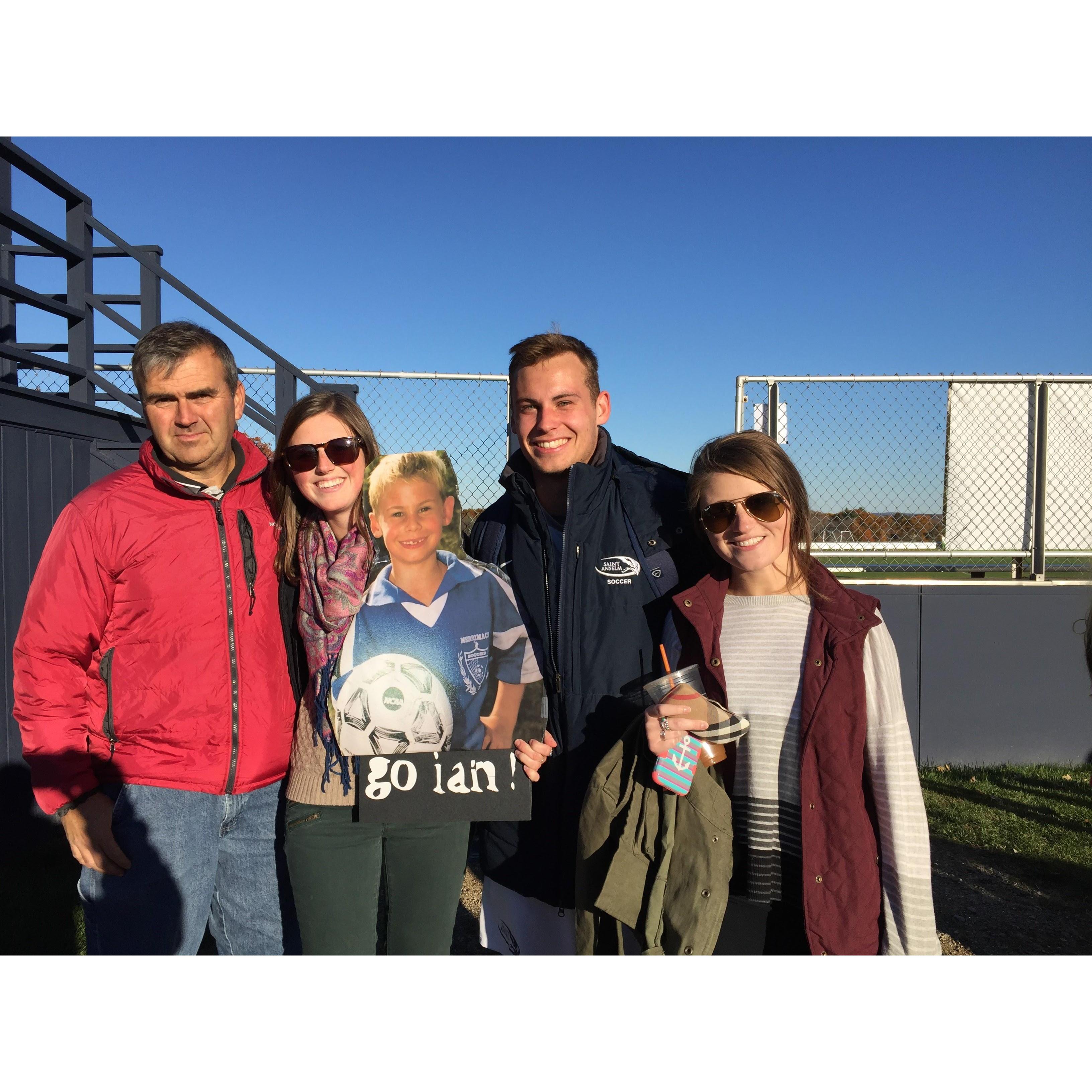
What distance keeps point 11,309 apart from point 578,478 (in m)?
7.29

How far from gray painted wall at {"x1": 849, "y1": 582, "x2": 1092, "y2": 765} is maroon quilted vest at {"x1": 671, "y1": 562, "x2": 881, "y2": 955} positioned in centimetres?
475

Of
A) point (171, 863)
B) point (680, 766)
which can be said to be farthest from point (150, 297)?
point (680, 766)

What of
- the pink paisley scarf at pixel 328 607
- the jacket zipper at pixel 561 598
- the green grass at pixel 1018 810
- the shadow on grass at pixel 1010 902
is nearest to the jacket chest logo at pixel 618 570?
the jacket zipper at pixel 561 598

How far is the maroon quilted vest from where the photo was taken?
1849 millimetres

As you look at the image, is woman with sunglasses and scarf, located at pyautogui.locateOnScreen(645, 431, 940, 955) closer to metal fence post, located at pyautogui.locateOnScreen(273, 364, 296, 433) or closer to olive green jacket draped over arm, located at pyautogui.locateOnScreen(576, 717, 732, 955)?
olive green jacket draped over arm, located at pyautogui.locateOnScreen(576, 717, 732, 955)

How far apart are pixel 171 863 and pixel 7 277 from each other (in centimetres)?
706

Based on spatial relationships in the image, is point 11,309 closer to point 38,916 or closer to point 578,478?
point 38,916

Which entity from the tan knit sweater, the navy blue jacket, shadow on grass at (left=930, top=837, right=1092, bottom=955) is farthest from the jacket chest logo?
shadow on grass at (left=930, top=837, right=1092, bottom=955)

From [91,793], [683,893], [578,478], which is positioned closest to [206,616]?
[91,793]

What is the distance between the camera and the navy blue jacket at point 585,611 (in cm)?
222

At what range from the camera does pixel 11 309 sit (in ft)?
22.7

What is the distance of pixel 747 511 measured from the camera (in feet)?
6.72

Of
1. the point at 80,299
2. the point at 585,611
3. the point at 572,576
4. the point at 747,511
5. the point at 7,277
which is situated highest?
the point at 7,277

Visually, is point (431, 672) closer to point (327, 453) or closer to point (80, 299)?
point (327, 453)
